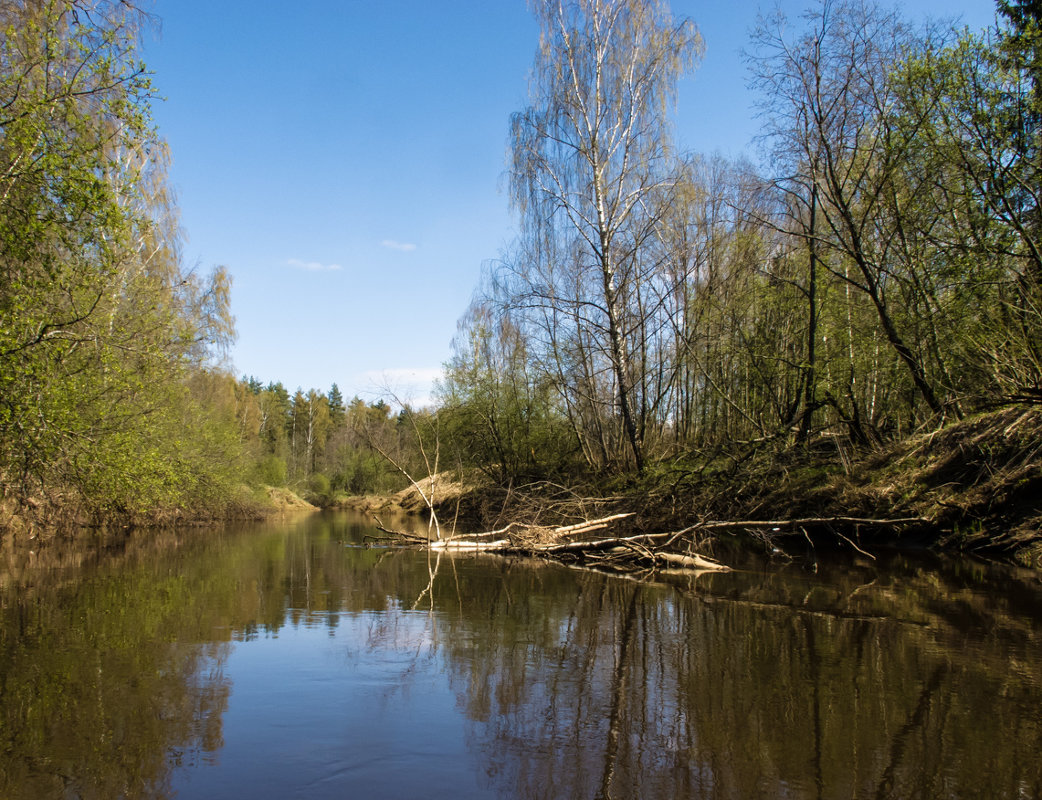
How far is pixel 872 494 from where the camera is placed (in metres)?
11.8

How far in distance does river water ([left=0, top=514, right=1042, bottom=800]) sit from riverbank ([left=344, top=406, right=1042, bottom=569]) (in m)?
2.10

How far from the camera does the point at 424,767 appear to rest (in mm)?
3406

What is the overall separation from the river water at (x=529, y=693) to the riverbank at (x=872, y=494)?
2.10 meters

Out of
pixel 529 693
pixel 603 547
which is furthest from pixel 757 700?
pixel 603 547

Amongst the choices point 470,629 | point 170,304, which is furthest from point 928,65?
point 170,304

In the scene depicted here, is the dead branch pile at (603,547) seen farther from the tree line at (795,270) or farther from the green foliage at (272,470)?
the green foliage at (272,470)

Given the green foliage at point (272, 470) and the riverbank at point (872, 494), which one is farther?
the green foliage at point (272, 470)

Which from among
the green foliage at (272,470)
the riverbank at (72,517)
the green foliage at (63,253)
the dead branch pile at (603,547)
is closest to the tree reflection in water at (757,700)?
the dead branch pile at (603,547)

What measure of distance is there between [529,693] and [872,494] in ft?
31.0

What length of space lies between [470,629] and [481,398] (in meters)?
19.2

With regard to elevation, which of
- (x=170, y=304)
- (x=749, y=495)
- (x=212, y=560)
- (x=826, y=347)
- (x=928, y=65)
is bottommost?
(x=212, y=560)

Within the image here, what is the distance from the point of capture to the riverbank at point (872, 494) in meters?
10.7

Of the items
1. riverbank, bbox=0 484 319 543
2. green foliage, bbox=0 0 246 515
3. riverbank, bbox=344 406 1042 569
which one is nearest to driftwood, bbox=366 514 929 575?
riverbank, bbox=344 406 1042 569

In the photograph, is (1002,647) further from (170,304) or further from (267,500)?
(267,500)
